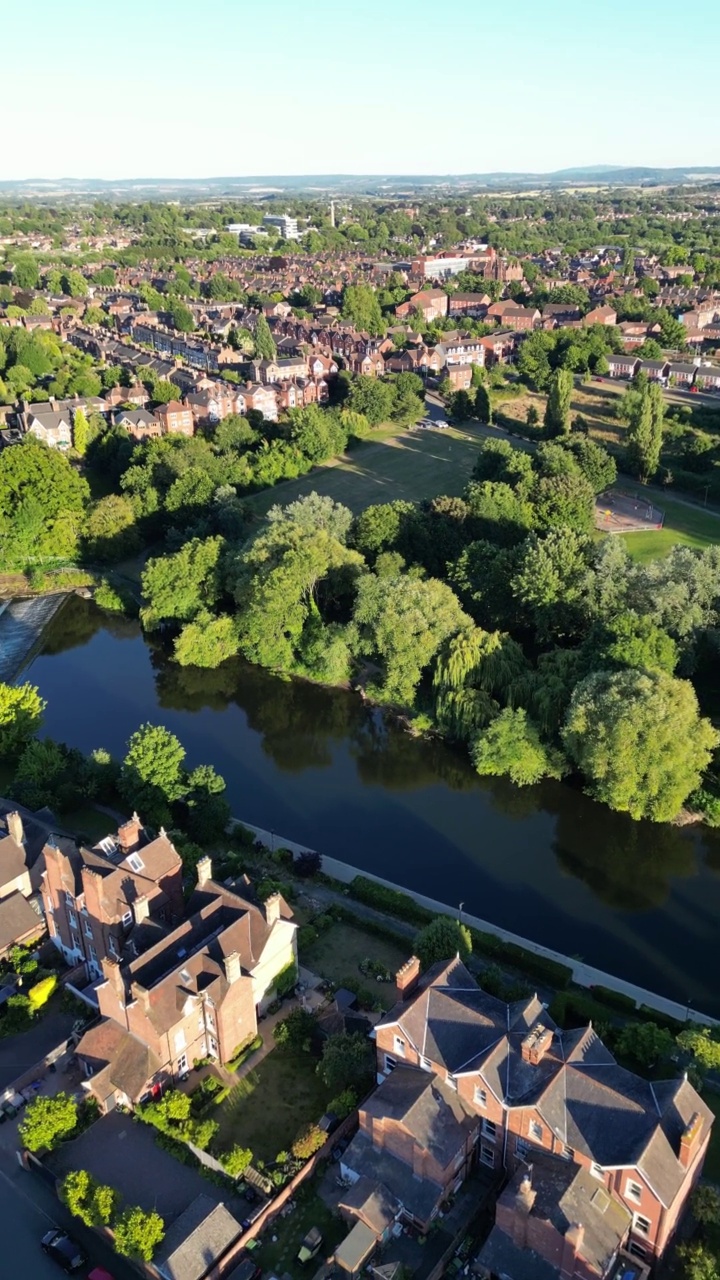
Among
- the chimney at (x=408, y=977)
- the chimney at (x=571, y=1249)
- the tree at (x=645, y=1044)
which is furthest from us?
the tree at (x=645, y=1044)

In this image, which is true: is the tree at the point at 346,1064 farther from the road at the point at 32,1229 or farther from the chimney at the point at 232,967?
the road at the point at 32,1229

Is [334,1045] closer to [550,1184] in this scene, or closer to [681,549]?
[550,1184]

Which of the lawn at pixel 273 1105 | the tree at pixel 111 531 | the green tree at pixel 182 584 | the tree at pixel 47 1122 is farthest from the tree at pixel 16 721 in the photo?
the tree at pixel 111 531

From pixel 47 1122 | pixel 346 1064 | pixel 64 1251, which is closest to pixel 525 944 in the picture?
pixel 346 1064

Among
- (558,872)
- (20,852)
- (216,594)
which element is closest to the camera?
(20,852)

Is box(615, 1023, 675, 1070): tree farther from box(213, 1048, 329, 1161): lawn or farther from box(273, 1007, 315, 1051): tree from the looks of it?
box(273, 1007, 315, 1051): tree

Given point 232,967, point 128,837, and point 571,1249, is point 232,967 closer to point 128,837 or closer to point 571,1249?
point 128,837

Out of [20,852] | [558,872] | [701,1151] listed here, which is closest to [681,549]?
[558,872]
